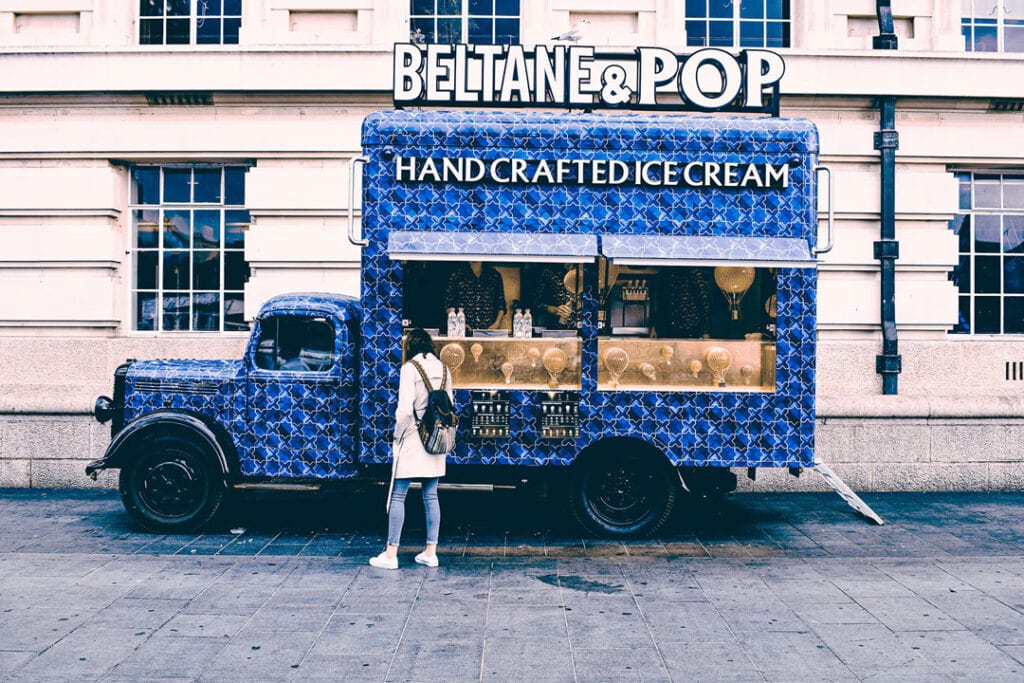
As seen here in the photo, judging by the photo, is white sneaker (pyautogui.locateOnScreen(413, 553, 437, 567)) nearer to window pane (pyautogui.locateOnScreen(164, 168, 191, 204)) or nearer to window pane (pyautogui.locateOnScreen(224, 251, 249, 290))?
window pane (pyautogui.locateOnScreen(224, 251, 249, 290))

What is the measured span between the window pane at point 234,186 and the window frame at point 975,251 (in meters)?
9.16

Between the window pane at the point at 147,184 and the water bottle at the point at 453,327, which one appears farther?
the window pane at the point at 147,184

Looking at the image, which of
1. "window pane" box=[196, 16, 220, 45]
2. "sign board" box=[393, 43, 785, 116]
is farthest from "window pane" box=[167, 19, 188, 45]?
"sign board" box=[393, 43, 785, 116]

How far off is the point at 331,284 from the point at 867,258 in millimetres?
6680

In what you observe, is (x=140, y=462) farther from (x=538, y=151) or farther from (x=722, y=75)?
(x=722, y=75)

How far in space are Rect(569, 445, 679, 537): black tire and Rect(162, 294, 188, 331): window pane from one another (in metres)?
6.18

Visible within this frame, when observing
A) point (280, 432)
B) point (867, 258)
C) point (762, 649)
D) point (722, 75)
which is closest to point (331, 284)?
point (280, 432)

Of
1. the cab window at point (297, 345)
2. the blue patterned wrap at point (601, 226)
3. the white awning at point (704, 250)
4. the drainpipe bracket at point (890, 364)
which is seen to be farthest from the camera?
the drainpipe bracket at point (890, 364)

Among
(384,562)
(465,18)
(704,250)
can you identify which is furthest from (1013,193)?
(384,562)

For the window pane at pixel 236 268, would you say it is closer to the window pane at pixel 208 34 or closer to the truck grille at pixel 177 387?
the window pane at pixel 208 34

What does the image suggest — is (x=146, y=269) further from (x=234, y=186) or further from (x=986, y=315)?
(x=986, y=315)

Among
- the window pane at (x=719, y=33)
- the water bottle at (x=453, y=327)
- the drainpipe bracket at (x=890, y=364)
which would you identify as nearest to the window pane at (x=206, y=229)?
the water bottle at (x=453, y=327)

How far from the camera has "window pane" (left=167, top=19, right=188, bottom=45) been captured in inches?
463

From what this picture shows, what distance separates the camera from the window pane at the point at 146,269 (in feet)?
38.5
